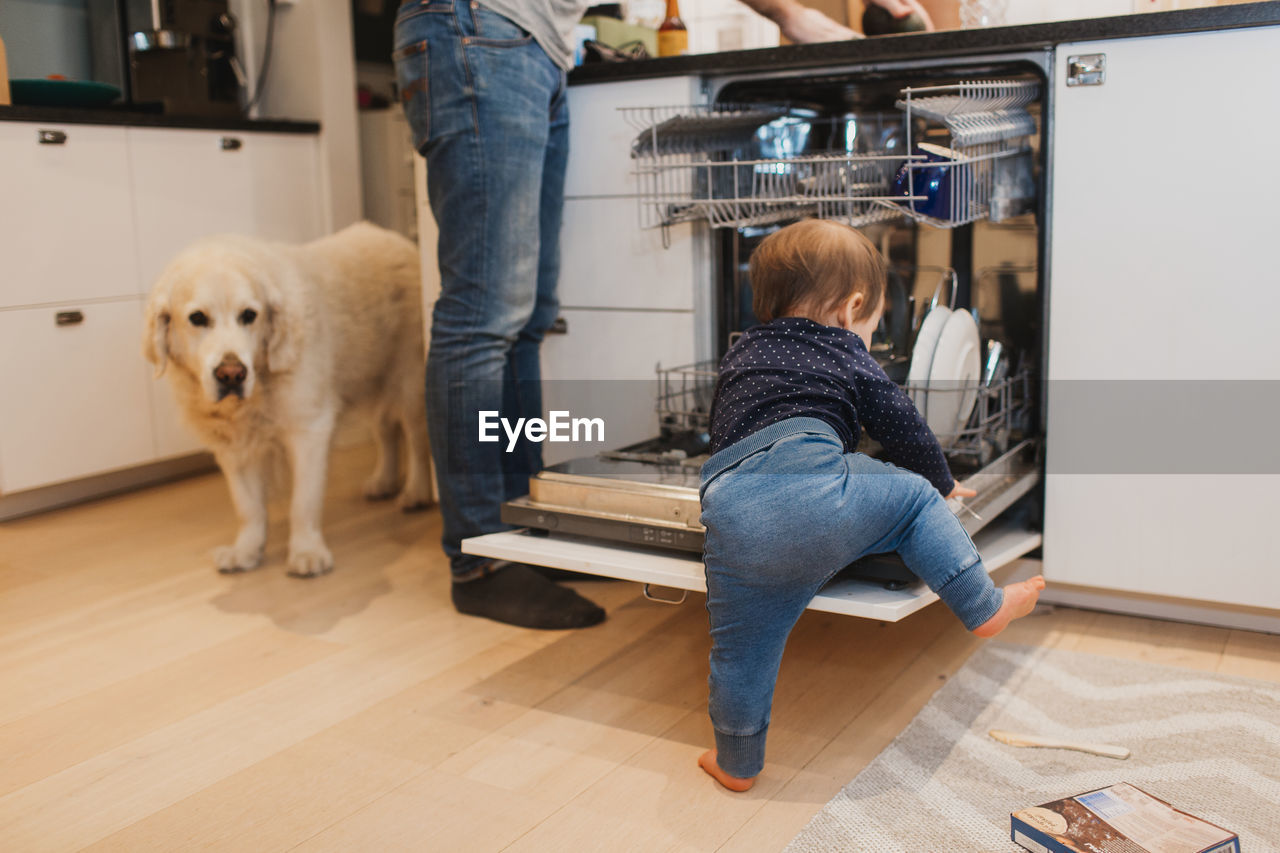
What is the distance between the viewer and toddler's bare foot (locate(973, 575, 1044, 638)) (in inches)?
50.1

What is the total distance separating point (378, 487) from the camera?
8.86 ft

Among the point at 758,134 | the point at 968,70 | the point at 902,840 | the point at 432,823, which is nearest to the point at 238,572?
the point at 432,823

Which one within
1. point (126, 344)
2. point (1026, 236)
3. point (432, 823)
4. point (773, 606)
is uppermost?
point (1026, 236)

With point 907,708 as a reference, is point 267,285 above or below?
above

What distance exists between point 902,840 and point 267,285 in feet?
4.99

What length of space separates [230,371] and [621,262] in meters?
0.74

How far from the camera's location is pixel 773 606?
123 centimetres

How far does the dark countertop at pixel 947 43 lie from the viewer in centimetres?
148

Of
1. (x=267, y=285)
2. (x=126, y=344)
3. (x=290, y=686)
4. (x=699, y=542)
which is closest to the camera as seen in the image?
(x=699, y=542)

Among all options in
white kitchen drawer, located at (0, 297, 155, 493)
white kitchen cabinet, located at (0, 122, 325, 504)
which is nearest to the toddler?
white kitchen cabinet, located at (0, 122, 325, 504)

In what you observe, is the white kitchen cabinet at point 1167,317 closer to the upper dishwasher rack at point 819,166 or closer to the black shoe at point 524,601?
the upper dishwasher rack at point 819,166

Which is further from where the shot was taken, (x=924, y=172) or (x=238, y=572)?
(x=238, y=572)

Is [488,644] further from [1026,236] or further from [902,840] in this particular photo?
[1026,236]

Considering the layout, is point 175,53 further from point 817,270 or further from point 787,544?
point 787,544
